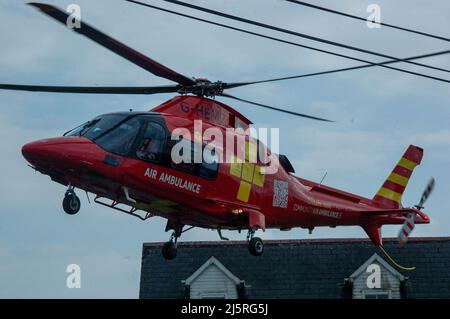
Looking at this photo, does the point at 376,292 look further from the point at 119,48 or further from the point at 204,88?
the point at 119,48

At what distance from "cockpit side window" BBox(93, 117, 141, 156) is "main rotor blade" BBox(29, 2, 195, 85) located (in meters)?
1.31

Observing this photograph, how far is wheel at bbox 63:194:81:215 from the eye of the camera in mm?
18703

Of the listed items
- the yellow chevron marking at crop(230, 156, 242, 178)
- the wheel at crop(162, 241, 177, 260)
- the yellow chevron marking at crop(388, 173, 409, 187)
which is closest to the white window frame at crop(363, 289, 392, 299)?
the yellow chevron marking at crop(388, 173, 409, 187)

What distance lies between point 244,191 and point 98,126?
387cm

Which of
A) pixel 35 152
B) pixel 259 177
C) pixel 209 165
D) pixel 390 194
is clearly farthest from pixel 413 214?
pixel 35 152

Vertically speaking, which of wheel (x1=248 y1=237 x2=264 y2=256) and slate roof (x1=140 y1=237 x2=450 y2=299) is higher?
slate roof (x1=140 y1=237 x2=450 y2=299)

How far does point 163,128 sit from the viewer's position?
792 inches

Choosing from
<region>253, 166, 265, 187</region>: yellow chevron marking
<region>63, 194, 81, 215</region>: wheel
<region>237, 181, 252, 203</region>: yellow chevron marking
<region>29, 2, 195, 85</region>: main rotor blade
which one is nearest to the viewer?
<region>29, 2, 195, 85</region>: main rotor blade

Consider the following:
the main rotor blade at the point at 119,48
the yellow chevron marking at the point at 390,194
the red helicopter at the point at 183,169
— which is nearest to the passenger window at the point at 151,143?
the red helicopter at the point at 183,169

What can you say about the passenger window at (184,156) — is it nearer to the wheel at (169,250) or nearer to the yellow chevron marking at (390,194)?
the wheel at (169,250)

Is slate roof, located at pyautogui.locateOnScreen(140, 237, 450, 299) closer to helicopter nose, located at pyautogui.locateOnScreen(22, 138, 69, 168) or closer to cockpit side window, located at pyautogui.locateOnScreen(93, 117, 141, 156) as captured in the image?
cockpit side window, located at pyautogui.locateOnScreen(93, 117, 141, 156)
